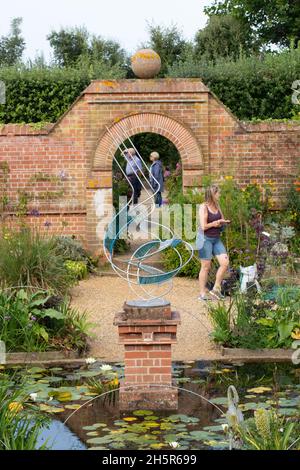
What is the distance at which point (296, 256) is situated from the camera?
14.2 m

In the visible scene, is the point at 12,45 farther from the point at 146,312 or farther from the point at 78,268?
the point at 146,312

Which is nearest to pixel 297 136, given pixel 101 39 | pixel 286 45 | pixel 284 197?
pixel 284 197

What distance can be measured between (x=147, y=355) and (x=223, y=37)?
2349 centimetres

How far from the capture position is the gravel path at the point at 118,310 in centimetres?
977

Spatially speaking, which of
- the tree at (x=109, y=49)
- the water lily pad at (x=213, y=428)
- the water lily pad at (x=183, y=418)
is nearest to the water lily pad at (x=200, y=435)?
the water lily pad at (x=213, y=428)

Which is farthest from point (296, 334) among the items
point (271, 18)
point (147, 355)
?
point (271, 18)

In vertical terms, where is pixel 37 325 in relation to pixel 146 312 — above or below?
below

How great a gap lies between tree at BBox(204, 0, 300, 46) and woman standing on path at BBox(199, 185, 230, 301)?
16.3m

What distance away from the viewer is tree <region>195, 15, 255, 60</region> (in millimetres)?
29516

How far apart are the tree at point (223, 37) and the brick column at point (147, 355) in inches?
869

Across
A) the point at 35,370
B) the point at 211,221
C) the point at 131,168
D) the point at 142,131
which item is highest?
the point at 142,131

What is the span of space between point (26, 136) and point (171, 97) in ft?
8.07

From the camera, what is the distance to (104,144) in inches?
593

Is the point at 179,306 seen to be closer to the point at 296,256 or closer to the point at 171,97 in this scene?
the point at 296,256
